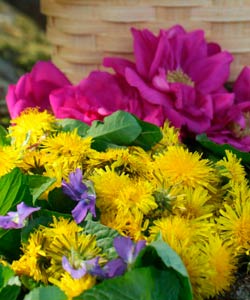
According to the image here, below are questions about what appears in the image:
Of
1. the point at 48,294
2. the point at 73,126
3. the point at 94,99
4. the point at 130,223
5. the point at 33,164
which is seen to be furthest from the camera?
the point at 94,99

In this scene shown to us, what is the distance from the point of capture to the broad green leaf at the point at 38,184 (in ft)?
2.39

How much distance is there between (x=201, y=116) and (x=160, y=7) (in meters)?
0.20

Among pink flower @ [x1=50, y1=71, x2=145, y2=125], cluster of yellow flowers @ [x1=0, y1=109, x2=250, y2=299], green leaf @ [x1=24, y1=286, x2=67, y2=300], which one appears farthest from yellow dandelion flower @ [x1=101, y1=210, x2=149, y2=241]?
pink flower @ [x1=50, y1=71, x2=145, y2=125]

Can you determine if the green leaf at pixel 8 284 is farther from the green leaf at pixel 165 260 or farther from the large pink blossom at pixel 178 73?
the large pink blossom at pixel 178 73

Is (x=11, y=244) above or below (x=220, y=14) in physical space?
below

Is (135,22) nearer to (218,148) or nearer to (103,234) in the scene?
(218,148)

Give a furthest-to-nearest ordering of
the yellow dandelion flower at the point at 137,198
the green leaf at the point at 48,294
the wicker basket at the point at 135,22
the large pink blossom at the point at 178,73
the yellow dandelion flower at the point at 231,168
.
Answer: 1. the wicker basket at the point at 135,22
2. the large pink blossom at the point at 178,73
3. the yellow dandelion flower at the point at 231,168
4. the yellow dandelion flower at the point at 137,198
5. the green leaf at the point at 48,294

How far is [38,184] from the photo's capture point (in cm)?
75

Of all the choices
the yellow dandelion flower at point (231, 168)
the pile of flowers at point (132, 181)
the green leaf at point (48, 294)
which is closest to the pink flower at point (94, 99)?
the pile of flowers at point (132, 181)

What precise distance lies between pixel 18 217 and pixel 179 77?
42 centimetres

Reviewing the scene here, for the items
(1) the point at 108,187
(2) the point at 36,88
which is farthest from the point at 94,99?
(1) the point at 108,187

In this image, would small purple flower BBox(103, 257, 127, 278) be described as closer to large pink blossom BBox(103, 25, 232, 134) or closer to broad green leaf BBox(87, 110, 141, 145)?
broad green leaf BBox(87, 110, 141, 145)

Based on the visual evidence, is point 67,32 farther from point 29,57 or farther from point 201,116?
point 29,57

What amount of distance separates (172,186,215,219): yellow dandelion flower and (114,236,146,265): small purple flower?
10 centimetres
